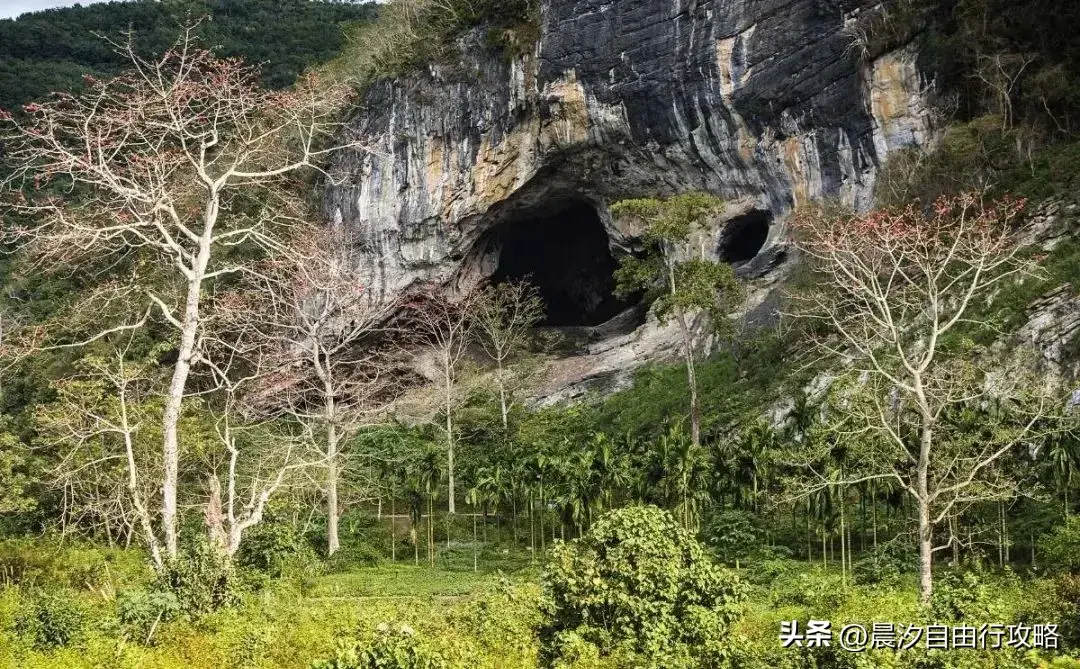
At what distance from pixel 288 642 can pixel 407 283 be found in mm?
26810

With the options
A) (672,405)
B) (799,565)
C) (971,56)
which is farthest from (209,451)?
(971,56)

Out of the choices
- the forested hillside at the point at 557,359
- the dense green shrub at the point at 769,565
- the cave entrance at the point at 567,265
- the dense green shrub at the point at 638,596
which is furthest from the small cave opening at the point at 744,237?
the dense green shrub at the point at 638,596

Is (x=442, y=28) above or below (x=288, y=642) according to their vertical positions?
above

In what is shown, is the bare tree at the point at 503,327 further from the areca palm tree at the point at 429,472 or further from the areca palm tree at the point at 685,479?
the areca palm tree at the point at 685,479

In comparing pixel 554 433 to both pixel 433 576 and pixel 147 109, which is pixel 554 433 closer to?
pixel 433 576

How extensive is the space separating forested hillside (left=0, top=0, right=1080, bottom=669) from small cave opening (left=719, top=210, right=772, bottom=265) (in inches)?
12.1

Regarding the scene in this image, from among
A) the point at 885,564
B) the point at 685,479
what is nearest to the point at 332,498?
the point at 685,479

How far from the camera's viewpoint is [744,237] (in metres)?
35.8

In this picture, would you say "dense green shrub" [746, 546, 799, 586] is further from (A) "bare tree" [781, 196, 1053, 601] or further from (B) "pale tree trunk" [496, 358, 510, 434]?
(B) "pale tree trunk" [496, 358, 510, 434]

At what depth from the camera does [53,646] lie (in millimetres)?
10641

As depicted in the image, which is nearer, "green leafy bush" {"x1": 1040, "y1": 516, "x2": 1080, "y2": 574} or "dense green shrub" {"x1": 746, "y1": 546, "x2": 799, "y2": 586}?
"green leafy bush" {"x1": 1040, "y1": 516, "x2": 1080, "y2": 574}

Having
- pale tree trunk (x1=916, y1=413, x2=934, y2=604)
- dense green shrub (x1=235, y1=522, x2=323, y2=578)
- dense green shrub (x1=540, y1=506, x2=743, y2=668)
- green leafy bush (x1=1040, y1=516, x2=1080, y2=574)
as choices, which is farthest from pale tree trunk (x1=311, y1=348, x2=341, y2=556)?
green leafy bush (x1=1040, y1=516, x2=1080, y2=574)

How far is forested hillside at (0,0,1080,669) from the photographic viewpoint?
32.7 feet

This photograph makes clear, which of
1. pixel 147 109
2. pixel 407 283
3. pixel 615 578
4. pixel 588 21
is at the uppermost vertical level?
pixel 588 21
